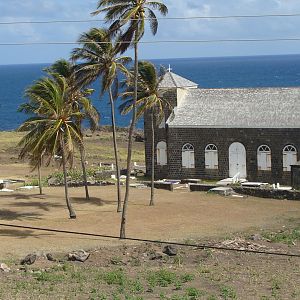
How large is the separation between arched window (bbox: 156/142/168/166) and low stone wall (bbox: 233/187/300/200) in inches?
378

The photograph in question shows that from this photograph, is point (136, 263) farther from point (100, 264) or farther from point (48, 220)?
point (48, 220)

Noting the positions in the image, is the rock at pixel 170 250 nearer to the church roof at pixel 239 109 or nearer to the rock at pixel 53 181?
the church roof at pixel 239 109

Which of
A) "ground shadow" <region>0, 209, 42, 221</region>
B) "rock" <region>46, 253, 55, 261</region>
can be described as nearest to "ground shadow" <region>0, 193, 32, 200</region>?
"ground shadow" <region>0, 209, 42, 221</region>

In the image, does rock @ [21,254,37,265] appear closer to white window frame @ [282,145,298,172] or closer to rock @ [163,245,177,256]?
rock @ [163,245,177,256]

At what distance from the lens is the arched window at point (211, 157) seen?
50.1 m

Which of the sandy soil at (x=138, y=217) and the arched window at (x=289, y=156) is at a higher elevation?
the arched window at (x=289, y=156)

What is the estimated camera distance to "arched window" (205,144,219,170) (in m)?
50.1

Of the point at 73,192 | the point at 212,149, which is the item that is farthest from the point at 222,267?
the point at 212,149

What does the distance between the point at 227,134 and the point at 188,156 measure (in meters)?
3.20

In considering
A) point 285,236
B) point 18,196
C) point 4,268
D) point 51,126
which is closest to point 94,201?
point 18,196

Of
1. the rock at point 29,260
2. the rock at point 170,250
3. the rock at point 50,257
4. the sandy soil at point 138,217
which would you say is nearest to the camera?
the rock at point 29,260

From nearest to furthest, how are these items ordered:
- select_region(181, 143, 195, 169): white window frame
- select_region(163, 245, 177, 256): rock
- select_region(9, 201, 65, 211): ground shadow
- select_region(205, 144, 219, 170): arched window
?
select_region(163, 245, 177, 256): rock < select_region(9, 201, 65, 211): ground shadow < select_region(205, 144, 219, 170): arched window < select_region(181, 143, 195, 169): white window frame

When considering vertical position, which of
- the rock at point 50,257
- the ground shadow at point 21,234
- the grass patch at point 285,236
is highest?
the ground shadow at point 21,234

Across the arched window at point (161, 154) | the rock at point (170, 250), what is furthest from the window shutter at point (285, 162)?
the rock at point (170, 250)
